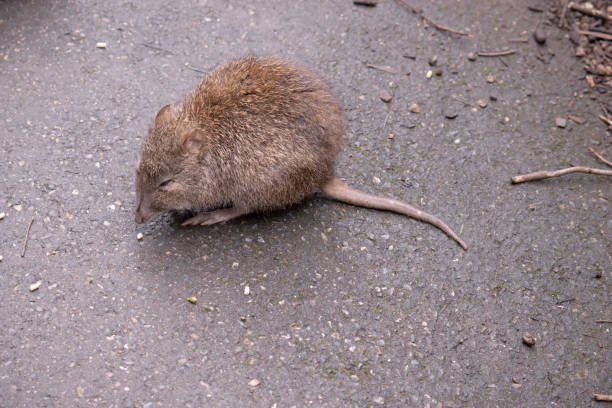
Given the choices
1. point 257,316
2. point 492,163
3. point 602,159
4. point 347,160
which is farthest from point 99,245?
point 602,159

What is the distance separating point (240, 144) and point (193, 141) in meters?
0.35

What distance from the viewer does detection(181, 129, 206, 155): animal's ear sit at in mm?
4074

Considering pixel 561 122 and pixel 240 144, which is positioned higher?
pixel 240 144

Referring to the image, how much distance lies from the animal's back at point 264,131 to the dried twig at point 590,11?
A: 12.9 feet

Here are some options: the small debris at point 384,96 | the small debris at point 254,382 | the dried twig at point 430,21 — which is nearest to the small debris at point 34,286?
the small debris at point 254,382

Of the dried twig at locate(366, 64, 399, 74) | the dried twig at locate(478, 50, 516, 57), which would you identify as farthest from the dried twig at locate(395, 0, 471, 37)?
the dried twig at locate(366, 64, 399, 74)

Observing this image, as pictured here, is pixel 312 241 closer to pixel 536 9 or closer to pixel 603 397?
pixel 603 397

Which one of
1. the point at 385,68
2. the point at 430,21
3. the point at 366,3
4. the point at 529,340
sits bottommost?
the point at 529,340

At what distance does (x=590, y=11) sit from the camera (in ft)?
21.4

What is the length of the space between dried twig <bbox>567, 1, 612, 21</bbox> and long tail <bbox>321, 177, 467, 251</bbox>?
3.67m

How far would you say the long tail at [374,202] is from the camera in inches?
184

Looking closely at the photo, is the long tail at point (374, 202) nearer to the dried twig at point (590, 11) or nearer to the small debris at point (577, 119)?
the small debris at point (577, 119)

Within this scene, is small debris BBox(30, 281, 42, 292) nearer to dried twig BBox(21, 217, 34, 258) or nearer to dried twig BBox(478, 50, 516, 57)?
dried twig BBox(21, 217, 34, 258)

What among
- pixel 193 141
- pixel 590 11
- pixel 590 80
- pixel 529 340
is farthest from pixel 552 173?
pixel 193 141
